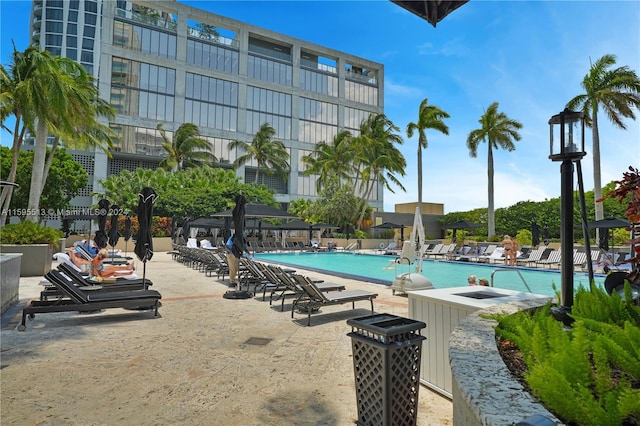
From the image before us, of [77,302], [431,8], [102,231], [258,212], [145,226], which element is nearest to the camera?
[431,8]

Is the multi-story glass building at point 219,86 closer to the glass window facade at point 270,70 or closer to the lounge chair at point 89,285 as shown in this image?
the glass window facade at point 270,70

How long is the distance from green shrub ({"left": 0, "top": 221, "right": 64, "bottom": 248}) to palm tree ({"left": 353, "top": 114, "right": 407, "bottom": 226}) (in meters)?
26.5

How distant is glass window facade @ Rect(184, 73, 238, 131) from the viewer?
43.1 metres

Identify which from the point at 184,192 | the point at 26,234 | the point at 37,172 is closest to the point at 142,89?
the point at 184,192

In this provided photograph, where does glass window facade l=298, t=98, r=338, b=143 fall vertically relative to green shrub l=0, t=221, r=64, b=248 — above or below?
above

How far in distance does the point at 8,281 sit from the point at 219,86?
137ft

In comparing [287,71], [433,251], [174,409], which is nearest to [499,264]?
[433,251]

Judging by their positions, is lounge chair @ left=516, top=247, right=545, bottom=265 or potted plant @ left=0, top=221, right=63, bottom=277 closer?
potted plant @ left=0, top=221, right=63, bottom=277

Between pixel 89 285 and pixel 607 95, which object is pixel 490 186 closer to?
pixel 607 95

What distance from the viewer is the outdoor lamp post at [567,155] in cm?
283

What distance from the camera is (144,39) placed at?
135ft

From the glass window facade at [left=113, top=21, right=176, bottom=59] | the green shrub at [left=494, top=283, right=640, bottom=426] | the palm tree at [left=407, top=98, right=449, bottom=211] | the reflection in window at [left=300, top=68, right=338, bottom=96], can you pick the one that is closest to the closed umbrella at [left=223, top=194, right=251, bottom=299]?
the green shrub at [left=494, top=283, right=640, bottom=426]

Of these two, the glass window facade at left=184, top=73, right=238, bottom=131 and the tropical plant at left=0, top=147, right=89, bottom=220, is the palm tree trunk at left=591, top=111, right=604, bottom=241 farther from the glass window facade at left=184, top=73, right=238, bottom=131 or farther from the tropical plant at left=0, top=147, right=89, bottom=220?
the tropical plant at left=0, top=147, right=89, bottom=220

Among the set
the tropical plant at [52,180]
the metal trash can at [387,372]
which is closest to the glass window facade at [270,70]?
the tropical plant at [52,180]
